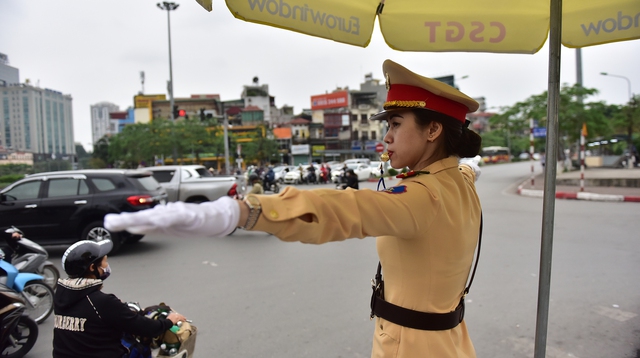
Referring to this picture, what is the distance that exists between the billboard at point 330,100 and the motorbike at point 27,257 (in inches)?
2206

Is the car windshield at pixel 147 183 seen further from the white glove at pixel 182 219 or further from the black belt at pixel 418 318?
the white glove at pixel 182 219

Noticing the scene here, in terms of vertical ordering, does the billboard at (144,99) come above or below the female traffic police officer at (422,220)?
above

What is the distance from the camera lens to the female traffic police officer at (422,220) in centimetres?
110

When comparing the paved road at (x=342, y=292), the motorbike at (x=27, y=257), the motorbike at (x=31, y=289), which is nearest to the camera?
the paved road at (x=342, y=292)

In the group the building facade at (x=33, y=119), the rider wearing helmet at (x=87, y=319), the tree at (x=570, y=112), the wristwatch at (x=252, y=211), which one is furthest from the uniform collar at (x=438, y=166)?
the tree at (x=570, y=112)

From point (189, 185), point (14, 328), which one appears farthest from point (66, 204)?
point (189, 185)

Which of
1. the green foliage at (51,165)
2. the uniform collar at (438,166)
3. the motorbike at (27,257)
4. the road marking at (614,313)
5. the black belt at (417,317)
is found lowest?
the road marking at (614,313)

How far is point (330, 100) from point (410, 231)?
61410 millimetres

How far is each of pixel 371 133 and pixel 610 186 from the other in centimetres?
4398

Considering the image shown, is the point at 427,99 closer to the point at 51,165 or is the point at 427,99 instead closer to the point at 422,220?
the point at 422,220

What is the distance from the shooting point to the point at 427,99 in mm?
1390

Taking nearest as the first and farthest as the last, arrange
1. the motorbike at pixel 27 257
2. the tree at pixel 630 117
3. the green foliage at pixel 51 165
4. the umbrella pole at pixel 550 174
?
the umbrella pole at pixel 550 174 → the motorbike at pixel 27 257 → the green foliage at pixel 51 165 → the tree at pixel 630 117

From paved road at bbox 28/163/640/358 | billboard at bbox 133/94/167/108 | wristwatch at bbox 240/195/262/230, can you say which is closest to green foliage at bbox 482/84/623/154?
paved road at bbox 28/163/640/358

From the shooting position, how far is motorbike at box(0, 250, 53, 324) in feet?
13.0
